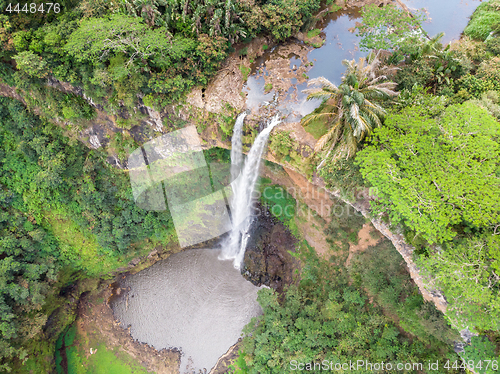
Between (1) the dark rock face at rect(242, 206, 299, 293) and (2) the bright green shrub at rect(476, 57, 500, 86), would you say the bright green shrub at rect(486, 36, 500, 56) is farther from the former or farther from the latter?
(1) the dark rock face at rect(242, 206, 299, 293)

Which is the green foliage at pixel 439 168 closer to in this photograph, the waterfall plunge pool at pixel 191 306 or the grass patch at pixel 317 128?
the grass patch at pixel 317 128

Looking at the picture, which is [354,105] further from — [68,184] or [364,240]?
[68,184]

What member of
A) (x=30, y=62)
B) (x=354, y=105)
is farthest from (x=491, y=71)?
(x=30, y=62)

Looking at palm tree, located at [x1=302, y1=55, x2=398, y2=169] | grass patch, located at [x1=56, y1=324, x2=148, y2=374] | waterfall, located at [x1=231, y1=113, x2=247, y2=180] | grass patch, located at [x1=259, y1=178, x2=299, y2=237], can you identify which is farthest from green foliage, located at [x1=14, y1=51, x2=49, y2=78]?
grass patch, located at [x1=56, y1=324, x2=148, y2=374]

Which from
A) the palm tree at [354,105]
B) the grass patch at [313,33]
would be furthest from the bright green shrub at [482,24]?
the grass patch at [313,33]

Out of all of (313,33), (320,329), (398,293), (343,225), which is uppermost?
(313,33)

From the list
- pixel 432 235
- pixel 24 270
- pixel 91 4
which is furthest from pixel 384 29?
pixel 24 270
